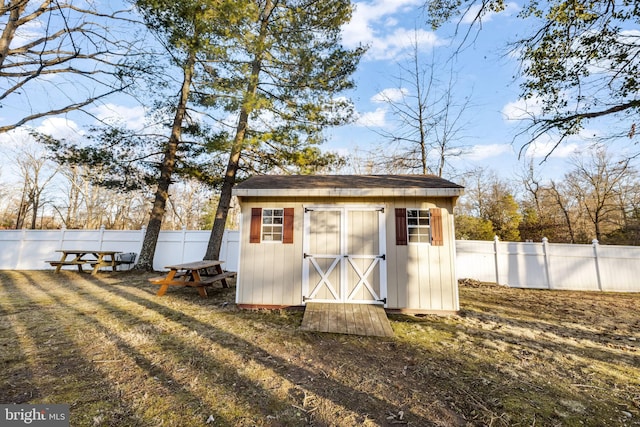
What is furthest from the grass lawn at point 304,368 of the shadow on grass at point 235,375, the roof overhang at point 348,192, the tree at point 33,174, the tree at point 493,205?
the tree at point 33,174

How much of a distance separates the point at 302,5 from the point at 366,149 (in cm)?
669

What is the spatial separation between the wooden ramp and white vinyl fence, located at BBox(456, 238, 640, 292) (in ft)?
16.3

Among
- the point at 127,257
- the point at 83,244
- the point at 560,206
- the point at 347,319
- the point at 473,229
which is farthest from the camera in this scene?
the point at 560,206

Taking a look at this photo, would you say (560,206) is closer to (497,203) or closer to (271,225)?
(497,203)

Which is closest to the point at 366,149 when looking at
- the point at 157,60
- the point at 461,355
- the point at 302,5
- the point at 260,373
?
the point at 302,5

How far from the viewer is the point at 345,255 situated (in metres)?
5.43

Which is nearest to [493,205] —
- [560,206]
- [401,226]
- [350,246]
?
[560,206]

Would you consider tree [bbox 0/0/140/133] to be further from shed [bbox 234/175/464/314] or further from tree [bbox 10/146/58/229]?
tree [bbox 10/146/58/229]

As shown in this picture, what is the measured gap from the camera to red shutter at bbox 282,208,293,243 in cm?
554

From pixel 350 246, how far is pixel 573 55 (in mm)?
5742

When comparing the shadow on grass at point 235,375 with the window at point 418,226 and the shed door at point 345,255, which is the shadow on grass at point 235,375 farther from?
the window at point 418,226

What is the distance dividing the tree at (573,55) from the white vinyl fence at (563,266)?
471 centimetres

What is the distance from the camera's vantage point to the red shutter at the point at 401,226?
5.33 m

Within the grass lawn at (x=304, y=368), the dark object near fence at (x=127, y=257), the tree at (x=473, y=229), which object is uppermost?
the tree at (x=473, y=229)
